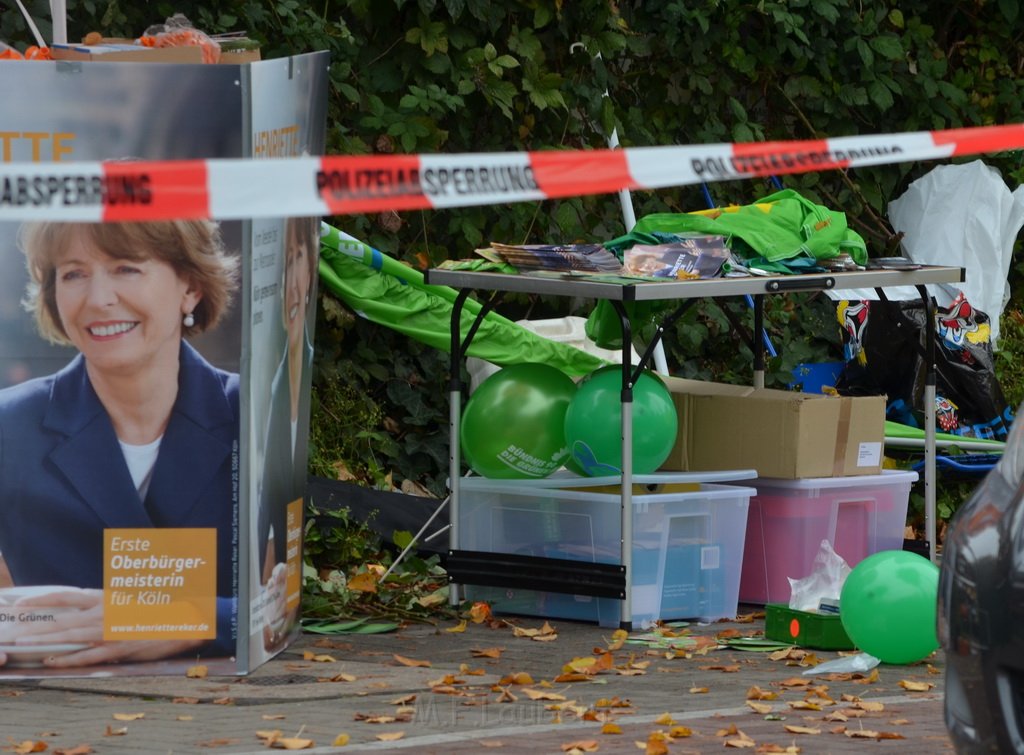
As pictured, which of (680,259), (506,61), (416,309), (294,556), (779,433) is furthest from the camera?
(506,61)

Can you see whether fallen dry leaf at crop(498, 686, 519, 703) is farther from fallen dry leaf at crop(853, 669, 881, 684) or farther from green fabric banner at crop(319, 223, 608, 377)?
green fabric banner at crop(319, 223, 608, 377)

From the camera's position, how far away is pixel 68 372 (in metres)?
5.83

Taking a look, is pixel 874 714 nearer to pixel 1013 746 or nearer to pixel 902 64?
pixel 1013 746

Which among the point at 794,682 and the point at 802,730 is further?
the point at 794,682

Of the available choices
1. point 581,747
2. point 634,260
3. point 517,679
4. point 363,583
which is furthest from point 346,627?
point 581,747

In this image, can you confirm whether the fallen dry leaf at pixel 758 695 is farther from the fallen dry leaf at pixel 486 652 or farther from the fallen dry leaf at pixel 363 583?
the fallen dry leaf at pixel 363 583

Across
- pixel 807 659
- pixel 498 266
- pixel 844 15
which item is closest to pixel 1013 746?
pixel 807 659

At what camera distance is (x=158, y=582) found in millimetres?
5910

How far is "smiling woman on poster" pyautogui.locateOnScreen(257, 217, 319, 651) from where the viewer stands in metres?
6.14

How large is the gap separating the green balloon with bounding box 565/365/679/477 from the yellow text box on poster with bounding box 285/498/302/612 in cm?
115

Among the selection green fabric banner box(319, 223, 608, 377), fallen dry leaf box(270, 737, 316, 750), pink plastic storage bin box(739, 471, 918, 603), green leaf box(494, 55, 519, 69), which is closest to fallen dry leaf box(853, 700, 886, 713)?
fallen dry leaf box(270, 737, 316, 750)

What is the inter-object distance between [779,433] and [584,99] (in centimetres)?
279

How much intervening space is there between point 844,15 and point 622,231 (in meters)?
1.98

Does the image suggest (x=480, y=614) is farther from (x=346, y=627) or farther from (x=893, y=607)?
(x=893, y=607)
